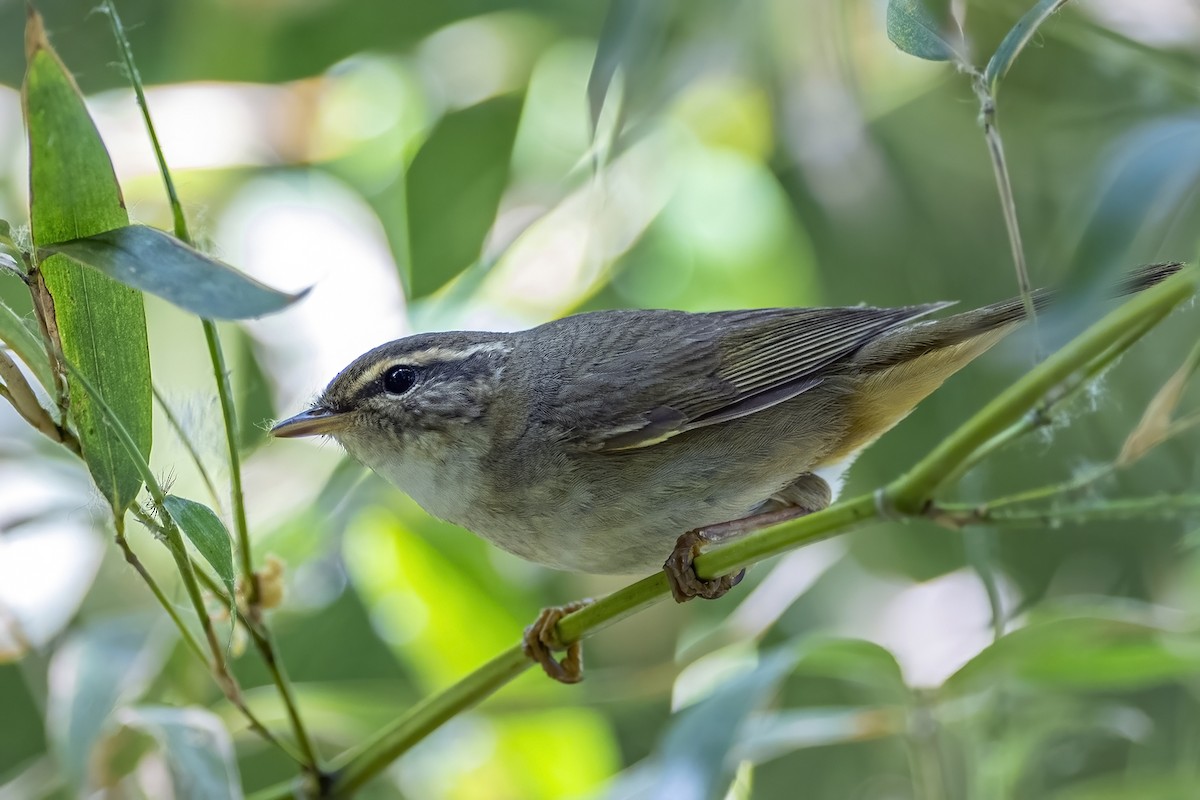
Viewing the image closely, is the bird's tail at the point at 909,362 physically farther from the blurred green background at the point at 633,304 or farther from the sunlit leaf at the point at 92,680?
the sunlit leaf at the point at 92,680

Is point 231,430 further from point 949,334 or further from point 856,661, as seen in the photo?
point 949,334

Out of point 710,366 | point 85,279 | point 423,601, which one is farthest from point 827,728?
point 85,279

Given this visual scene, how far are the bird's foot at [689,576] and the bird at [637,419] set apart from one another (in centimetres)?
1

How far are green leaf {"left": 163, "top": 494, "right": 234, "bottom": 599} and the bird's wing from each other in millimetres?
1242

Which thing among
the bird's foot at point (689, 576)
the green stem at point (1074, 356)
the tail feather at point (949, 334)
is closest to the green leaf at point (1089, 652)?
the bird's foot at point (689, 576)

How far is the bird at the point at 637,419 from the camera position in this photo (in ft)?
8.78

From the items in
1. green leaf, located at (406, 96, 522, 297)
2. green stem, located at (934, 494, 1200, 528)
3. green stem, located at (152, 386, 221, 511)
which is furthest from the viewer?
green leaf, located at (406, 96, 522, 297)

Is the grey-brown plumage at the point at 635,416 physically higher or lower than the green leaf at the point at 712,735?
higher

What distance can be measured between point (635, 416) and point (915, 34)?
51.6 inches

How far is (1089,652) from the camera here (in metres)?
2.51

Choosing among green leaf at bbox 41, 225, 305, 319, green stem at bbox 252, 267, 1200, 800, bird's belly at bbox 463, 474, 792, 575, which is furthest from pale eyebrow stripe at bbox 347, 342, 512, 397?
green leaf at bbox 41, 225, 305, 319

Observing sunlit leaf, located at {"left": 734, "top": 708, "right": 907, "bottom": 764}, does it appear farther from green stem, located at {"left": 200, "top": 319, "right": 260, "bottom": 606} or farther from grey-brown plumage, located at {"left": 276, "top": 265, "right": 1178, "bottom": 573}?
green stem, located at {"left": 200, "top": 319, "right": 260, "bottom": 606}

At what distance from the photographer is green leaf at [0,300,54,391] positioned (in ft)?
5.16

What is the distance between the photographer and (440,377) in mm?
3061
